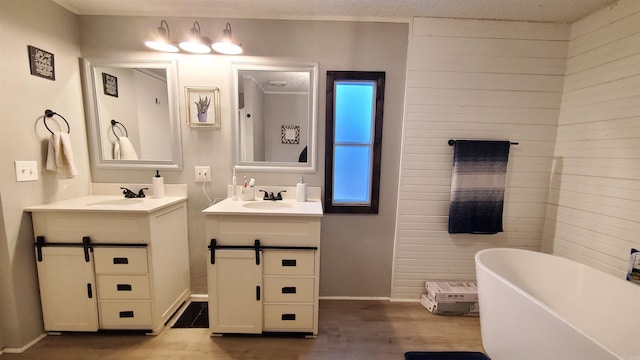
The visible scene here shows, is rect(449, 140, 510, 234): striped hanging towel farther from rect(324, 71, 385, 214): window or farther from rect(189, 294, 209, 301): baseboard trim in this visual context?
rect(189, 294, 209, 301): baseboard trim

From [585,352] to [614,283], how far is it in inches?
30.0

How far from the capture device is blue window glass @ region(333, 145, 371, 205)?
2.06 meters

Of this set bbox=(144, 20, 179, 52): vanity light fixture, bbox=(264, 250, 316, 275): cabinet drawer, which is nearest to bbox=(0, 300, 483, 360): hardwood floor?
bbox=(264, 250, 316, 275): cabinet drawer

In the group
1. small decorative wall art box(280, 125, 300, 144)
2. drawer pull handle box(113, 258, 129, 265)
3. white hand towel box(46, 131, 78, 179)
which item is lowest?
drawer pull handle box(113, 258, 129, 265)

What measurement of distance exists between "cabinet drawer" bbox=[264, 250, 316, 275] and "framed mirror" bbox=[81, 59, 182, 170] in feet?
3.74

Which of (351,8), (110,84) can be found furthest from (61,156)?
(351,8)

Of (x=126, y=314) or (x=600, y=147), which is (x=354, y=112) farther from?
(x=126, y=314)

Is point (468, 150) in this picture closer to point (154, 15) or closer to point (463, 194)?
point (463, 194)

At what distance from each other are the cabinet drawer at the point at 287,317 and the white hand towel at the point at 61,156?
1690mm

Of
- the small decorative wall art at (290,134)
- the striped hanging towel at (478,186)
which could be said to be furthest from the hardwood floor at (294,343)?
the small decorative wall art at (290,134)

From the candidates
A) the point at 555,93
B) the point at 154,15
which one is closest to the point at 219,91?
the point at 154,15

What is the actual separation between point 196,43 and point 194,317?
6.87 feet

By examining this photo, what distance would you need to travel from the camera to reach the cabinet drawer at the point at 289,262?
1609 millimetres

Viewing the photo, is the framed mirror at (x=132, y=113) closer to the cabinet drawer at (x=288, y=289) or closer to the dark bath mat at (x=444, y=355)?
the cabinet drawer at (x=288, y=289)
